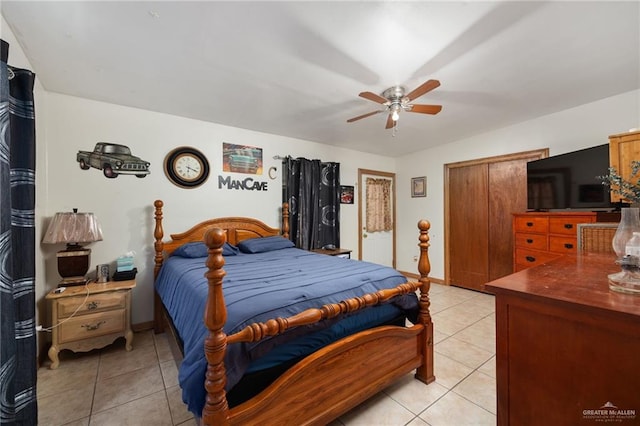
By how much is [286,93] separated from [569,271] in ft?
8.14

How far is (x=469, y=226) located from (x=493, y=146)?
48.8 inches

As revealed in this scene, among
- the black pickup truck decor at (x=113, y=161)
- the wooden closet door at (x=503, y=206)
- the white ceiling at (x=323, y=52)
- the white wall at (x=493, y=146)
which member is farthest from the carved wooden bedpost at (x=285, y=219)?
the wooden closet door at (x=503, y=206)

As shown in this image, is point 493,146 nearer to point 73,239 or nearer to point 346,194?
point 346,194

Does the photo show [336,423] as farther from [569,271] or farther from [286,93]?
[286,93]

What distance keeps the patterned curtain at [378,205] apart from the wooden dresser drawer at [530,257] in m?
2.21

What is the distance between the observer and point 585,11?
5.11 ft

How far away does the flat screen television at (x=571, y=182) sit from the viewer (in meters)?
2.44

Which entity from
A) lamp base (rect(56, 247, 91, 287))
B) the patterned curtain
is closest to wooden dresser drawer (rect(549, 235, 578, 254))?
the patterned curtain

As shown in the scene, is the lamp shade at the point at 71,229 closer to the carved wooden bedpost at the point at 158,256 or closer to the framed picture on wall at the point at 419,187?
the carved wooden bedpost at the point at 158,256

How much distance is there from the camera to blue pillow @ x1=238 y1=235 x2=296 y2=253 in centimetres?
309

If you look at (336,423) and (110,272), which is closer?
(336,423)

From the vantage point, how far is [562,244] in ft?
8.86

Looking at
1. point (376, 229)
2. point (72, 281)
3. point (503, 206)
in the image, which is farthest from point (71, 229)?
point (503, 206)

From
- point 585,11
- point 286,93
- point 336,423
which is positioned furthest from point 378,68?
point 336,423
